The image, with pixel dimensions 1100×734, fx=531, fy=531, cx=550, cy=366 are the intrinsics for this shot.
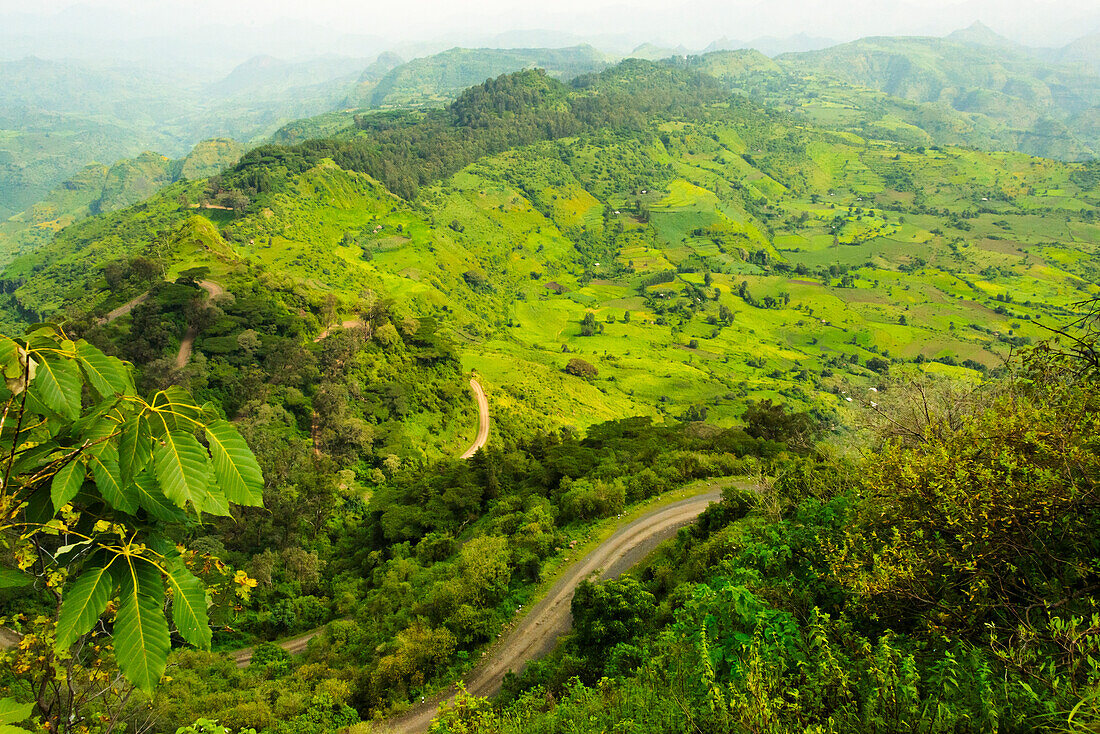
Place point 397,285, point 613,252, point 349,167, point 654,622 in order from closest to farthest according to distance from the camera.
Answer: point 654,622 → point 397,285 → point 349,167 → point 613,252

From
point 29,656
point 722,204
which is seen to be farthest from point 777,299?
point 29,656

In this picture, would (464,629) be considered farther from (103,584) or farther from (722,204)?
(722,204)

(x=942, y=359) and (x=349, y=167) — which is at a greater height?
(x=349, y=167)

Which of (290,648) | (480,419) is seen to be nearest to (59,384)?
(290,648)

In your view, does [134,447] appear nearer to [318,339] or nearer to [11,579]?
[11,579]

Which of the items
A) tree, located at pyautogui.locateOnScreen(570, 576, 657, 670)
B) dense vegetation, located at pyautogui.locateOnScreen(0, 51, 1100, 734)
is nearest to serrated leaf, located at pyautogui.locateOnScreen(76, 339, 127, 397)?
dense vegetation, located at pyautogui.locateOnScreen(0, 51, 1100, 734)

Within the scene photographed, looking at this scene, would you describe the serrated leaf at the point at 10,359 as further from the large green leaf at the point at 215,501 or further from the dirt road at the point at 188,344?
the dirt road at the point at 188,344

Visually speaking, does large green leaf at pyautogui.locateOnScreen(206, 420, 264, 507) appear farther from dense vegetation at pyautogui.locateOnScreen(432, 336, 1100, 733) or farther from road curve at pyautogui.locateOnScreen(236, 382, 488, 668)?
road curve at pyautogui.locateOnScreen(236, 382, 488, 668)
